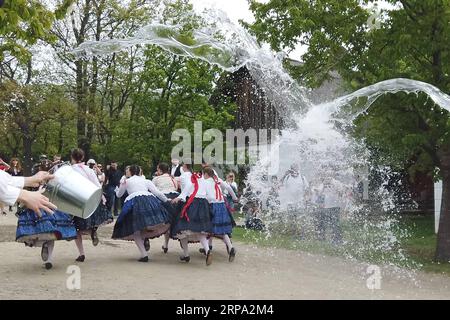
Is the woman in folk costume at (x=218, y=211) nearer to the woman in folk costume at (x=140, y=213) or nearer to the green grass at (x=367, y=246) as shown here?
the woman in folk costume at (x=140, y=213)

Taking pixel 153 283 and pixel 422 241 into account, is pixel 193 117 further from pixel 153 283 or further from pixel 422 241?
pixel 153 283

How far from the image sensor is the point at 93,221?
33.2 ft

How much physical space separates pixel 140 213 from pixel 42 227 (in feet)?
5.87

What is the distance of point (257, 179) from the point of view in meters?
18.0

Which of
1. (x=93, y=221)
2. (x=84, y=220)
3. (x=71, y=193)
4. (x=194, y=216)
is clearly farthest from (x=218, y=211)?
(x=71, y=193)

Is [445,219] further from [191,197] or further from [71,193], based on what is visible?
[71,193]

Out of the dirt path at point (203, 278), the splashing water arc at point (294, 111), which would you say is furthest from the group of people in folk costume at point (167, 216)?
the splashing water arc at point (294, 111)

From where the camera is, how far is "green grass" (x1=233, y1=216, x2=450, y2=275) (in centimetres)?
1086

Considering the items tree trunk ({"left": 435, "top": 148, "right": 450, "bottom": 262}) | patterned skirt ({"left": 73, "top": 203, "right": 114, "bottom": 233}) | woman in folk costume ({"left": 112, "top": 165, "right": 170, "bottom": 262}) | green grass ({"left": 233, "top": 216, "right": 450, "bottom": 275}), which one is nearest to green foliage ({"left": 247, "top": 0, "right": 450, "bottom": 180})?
tree trunk ({"left": 435, "top": 148, "right": 450, "bottom": 262})

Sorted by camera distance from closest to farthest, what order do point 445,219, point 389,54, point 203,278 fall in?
1. point 203,278
2. point 389,54
3. point 445,219

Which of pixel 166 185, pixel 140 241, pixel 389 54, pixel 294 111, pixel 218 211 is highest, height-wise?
pixel 389 54
